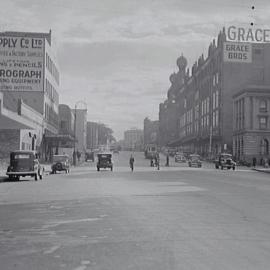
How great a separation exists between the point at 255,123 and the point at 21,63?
39.4m

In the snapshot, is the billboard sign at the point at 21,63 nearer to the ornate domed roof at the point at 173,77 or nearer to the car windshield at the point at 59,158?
the car windshield at the point at 59,158

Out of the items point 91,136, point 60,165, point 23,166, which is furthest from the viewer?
point 91,136

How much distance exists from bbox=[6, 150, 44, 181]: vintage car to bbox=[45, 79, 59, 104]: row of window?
43.4m

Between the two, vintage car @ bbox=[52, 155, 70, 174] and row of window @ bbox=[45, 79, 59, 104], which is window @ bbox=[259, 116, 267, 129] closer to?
row of window @ bbox=[45, 79, 59, 104]

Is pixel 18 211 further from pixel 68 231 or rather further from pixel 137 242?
pixel 137 242

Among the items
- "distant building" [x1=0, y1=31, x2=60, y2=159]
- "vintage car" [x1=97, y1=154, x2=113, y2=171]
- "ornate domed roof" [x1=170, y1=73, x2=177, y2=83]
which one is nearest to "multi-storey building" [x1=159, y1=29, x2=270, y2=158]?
"distant building" [x1=0, y1=31, x2=60, y2=159]

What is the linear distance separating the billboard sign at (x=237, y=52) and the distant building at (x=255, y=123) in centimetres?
1480

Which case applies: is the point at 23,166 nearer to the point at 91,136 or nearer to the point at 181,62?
the point at 91,136

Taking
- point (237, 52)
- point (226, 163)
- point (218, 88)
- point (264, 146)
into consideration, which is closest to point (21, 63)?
point (226, 163)

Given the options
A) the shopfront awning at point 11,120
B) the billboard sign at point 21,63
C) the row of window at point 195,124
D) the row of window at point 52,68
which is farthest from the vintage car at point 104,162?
the row of window at point 195,124

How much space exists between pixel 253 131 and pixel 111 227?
253 ft

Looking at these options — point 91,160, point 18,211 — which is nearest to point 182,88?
point 91,160

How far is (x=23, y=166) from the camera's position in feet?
110

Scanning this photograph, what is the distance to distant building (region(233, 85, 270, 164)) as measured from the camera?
8525cm
